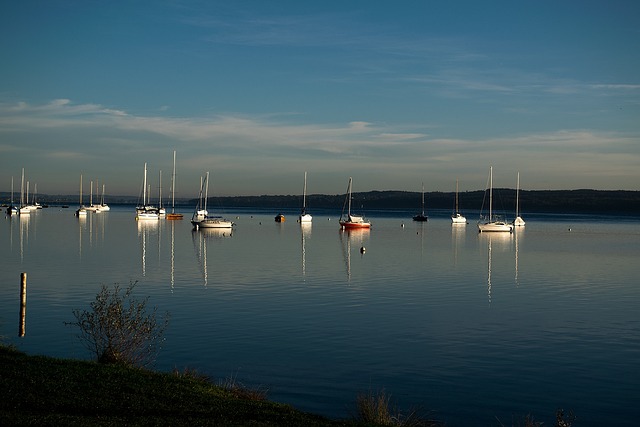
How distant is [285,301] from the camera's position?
109 ft

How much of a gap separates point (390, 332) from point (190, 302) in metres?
10.6

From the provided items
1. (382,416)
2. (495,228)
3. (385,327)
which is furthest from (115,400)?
(495,228)

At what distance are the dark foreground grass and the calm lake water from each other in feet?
8.99

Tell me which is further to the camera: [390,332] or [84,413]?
[390,332]

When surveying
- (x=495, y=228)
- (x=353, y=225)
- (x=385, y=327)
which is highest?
(x=353, y=225)

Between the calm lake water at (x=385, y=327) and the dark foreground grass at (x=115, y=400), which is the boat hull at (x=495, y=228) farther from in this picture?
the dark foreground grass at (x=115, y=400)

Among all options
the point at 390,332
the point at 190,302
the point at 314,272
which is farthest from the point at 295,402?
the point at 314,272

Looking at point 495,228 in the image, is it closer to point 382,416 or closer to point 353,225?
point 353,225

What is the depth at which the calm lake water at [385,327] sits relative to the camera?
1825cm

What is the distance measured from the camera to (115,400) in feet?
44.6

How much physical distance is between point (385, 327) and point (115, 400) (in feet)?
48.8

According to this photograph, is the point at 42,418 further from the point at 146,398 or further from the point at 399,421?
the point at 399,421

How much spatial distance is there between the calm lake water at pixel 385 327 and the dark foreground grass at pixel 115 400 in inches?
108

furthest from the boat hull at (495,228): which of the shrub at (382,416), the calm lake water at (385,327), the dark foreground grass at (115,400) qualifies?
the dark foreground grass at (115,400)
